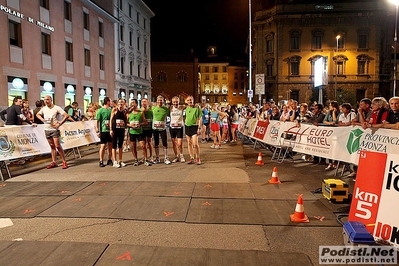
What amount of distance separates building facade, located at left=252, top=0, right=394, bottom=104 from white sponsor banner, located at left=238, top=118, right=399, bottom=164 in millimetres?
43072

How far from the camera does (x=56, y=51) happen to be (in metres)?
24.0

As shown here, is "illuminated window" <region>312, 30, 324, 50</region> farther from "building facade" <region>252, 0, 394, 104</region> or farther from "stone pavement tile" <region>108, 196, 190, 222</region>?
"stone pavement tile" <region>108, 196, 190, 222</region>

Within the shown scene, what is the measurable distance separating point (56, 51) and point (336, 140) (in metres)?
22.1

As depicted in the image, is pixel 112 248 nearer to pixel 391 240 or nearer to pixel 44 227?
pixel 44 227

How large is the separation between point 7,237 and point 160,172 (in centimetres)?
469

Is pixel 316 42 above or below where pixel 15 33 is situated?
above

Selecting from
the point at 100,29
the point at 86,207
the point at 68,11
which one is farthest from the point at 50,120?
the point at 100,29

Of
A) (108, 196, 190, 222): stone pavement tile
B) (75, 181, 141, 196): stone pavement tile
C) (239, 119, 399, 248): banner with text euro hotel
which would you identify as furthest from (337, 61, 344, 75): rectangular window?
(108, 196, 190, 222): stone pavement tile

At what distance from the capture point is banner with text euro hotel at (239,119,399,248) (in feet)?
13.9

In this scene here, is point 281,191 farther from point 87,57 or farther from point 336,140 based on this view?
point 87,57

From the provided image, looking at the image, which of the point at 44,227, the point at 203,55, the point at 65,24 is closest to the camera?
the point at 44,227

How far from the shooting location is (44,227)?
196 inches

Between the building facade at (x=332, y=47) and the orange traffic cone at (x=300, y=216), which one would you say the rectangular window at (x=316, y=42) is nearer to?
the building facade at (x=332, y=47)

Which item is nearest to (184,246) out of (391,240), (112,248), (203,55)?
(112,248)
